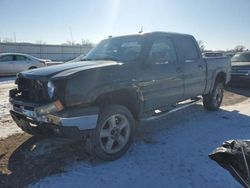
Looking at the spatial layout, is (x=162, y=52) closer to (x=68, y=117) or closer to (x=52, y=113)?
(x=68, y=117)

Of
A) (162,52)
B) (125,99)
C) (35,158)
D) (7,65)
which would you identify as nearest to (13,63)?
(7,65)

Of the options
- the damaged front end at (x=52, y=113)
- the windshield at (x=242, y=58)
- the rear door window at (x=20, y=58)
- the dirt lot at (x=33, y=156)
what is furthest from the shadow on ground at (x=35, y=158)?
the rear door window at (x=20, y=58)

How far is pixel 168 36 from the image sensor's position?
5.87 m

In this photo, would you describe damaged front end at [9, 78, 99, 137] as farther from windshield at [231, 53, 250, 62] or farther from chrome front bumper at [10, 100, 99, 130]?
windshield at [231, 53, 250, 62]

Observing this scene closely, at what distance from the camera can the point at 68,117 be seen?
12.6 feet

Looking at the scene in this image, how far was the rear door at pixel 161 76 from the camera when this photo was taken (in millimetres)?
5025

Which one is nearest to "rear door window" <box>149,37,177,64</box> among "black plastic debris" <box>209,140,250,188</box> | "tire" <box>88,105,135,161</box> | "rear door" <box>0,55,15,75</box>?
"tire" <box>88,105,135,161</box>

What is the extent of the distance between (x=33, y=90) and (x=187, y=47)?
12.0ft

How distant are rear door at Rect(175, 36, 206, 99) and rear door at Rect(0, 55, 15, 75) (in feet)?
45.8

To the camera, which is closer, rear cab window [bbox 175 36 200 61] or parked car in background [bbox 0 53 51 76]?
rear cab window [bbox 175 36 200 61]

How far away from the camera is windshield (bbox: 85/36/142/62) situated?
5.09 m

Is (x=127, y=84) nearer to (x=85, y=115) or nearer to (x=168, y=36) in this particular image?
(x=85, y=115)

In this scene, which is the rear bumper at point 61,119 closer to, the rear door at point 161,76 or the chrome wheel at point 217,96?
the rear door at point 161,76

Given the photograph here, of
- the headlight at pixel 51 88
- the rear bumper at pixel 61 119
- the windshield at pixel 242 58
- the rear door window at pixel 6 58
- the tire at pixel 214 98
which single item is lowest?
the rear door window at pixel 6 58
